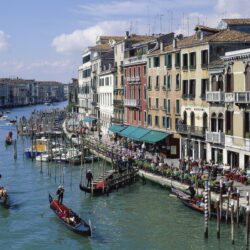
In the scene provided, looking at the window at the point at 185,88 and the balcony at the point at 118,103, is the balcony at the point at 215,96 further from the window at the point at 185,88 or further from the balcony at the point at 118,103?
the balcony at the point at 118,103

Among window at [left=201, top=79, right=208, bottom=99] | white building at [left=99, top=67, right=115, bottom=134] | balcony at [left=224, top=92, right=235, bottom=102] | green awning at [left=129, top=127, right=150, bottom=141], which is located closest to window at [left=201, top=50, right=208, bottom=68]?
window at [left=201, top=79, right=208, bottom=99]

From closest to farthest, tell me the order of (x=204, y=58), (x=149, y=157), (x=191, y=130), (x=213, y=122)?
(x=213, y=122), (x=204, y=58), (x=191, y=130), (x=149, y=157)

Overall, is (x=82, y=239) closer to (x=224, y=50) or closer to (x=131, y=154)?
(x=224, y=50)

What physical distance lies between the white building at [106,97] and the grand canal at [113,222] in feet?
65.0

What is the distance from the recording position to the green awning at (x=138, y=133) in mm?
39638

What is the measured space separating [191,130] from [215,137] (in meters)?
3.26

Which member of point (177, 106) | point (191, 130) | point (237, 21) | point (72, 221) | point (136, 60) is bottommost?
point (72, 221)

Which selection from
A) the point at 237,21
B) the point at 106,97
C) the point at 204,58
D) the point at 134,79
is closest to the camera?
the point at 204,58

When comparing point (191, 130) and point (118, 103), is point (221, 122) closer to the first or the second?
point (191, 130)

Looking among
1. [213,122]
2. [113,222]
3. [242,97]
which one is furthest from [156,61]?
[113,222]

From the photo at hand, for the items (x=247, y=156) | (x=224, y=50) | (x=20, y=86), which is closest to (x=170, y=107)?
(x=224, y=50)

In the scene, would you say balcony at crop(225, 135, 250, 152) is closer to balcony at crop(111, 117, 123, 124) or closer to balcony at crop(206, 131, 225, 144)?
balcony at crop(206, 131, 225, 144)

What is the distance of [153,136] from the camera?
38.1 meters

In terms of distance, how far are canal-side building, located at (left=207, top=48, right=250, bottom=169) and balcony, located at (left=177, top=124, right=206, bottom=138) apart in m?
0.86
